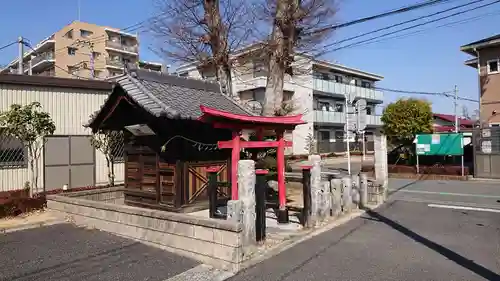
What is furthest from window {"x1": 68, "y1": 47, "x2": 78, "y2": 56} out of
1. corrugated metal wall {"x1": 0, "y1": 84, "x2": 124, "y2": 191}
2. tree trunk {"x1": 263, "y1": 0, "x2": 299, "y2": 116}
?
tree trunk {"x1": 263, "y1": 0, "x2": 299, "y2": 116}

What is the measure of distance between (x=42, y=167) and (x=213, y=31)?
7.58 m

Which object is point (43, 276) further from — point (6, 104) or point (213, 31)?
point (213, 31)

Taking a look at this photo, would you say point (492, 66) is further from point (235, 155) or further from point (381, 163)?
point (235, 155)

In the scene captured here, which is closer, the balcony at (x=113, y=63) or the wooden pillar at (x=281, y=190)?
the wooden pillar at (x=281, y=190)

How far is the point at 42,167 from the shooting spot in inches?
486

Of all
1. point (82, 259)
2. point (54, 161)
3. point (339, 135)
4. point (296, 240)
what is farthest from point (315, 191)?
point (339, 135)

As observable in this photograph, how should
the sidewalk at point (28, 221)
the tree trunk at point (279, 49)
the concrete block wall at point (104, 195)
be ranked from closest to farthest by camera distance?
1. the sidewalk at point (28, 221)
2. the concrete block wall at point (104, 195)
3. the tree trunk at point (279, 49)

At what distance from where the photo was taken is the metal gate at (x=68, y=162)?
41.1 feet

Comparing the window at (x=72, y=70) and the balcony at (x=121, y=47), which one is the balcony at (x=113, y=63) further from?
the window at (x=72, y=70)

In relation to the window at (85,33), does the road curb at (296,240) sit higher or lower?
lower

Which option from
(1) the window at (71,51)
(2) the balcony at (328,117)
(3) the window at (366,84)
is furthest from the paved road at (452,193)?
(1) the window at (71,51)

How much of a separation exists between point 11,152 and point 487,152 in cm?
1941

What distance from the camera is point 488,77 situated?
20.9 m

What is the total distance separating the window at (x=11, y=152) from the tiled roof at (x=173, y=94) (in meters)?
5.13
